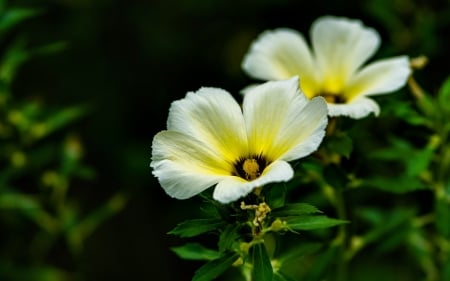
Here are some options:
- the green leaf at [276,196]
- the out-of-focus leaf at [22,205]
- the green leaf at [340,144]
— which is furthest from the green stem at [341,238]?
the out-of-focus leaf at [22,205]

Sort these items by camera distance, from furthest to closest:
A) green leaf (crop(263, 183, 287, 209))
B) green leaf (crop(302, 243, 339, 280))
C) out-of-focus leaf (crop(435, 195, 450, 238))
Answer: out-of-focus leaf (crop(435, 195, 450, 238)) < green leaf (crop(302, 243, 339, 280)) < green leaf (crop(263, 183, 287, 209))

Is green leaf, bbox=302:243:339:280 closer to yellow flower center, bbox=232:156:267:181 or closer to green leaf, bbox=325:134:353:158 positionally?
green leaf, bbox=325:134:353:158

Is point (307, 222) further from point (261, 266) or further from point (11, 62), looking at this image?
point (11, 62)

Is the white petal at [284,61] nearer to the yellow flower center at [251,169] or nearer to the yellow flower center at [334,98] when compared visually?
the yellow flower center at [334,98]

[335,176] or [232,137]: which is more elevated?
[232,137]

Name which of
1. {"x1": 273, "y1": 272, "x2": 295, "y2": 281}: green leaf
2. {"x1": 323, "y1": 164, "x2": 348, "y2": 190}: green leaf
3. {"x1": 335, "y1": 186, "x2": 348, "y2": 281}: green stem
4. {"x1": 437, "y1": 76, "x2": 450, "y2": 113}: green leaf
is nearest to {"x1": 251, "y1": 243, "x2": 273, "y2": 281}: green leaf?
{"x1": 273, "y1": 272, "x2": 295, "y2": 281}: green leaf

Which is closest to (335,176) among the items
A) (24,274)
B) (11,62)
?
(11,62)
